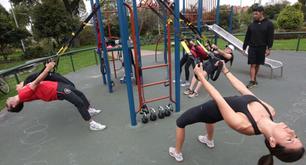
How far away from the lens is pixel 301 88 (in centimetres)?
390

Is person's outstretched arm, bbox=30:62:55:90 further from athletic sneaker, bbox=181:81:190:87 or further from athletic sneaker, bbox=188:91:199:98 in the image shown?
athletic sneaker, bbox=181:81:190:87

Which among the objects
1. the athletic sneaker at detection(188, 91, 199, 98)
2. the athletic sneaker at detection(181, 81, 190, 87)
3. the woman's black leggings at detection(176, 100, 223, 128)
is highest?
the woman's black leggings at detection(176, 100, 223, 128)

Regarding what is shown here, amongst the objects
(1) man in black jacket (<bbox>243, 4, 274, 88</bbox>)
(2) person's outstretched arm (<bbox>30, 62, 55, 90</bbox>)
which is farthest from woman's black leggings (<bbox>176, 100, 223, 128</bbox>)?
(1) man in black jacket (<bbox>243, 4, 274, 88</bbox>)

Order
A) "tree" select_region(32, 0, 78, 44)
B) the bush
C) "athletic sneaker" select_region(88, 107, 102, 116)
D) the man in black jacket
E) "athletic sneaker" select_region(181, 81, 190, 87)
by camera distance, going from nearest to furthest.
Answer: "athletic sneaker" select_region(88, 107, 102, 116) → the man in black jacket → "athletic sneaker" select_region(181, 81, 190, 87) → "tree" select_region(32, 0, 78, 44) → the bush

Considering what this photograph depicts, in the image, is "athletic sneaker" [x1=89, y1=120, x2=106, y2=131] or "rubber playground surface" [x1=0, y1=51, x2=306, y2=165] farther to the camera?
"athletic sneaker" [x1=89, y1=120, x2=106, y2=131]

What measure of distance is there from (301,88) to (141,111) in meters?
3.27

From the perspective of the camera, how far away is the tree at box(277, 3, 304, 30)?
13.0 m

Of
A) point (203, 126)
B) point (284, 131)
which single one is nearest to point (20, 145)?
point (203, 126)

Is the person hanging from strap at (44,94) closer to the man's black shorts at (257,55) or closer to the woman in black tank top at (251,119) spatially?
the woman in black tank top at (251,119)

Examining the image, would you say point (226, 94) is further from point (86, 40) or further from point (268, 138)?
point (86, 40)

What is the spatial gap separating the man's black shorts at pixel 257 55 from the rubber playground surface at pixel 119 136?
0.54 meters

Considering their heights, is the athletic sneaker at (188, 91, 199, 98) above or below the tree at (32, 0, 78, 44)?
below

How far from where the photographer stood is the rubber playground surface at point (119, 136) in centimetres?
219

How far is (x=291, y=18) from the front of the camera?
13.1 metres
